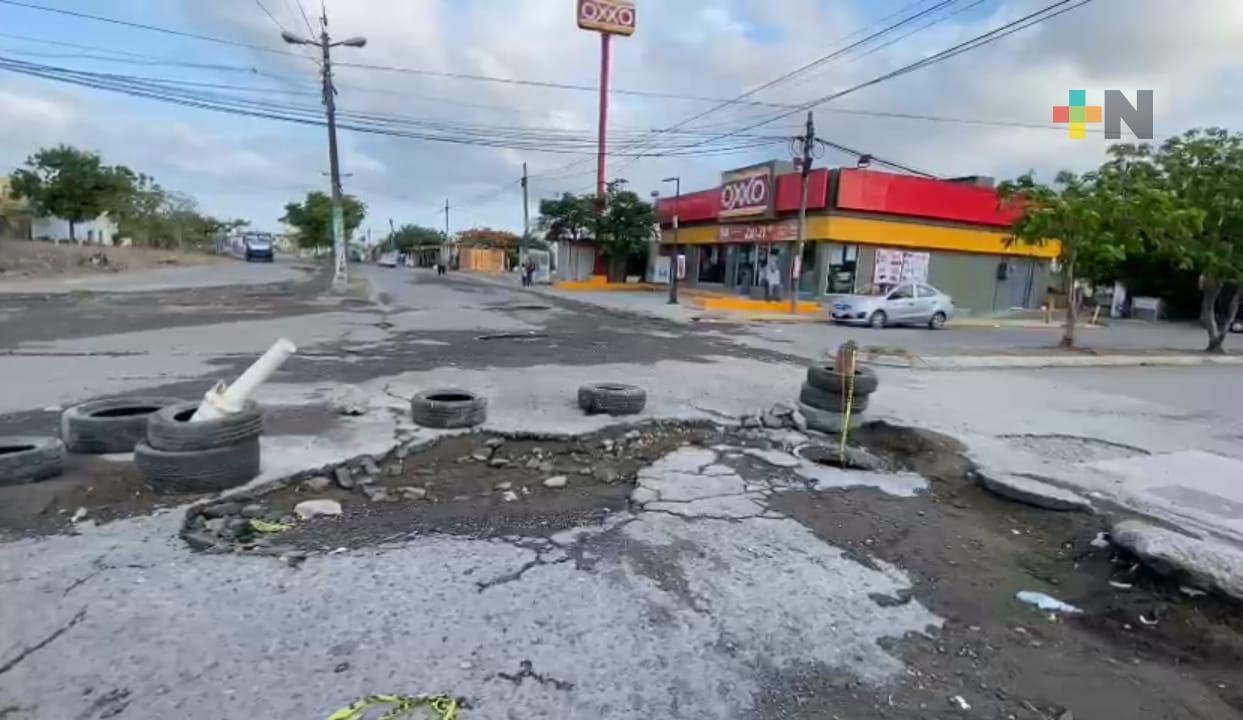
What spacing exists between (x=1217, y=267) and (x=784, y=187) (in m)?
14.4

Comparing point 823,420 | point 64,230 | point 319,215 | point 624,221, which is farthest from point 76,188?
point 823,420

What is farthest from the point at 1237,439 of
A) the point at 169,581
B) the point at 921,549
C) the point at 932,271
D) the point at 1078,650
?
the point at 932,271

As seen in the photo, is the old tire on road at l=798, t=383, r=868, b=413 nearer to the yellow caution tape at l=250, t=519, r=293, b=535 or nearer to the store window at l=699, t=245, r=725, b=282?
the yellow caution tape at l=250, t=519, r=293, b=535

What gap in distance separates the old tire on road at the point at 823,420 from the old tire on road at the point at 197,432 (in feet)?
16.5

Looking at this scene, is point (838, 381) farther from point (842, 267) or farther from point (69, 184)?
point (69, 184)

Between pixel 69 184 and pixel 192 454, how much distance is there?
172ft

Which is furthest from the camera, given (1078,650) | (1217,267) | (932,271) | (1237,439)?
(932,271)

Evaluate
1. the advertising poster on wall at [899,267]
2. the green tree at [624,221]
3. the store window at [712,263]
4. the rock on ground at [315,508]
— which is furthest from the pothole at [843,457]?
the green tree at [624,221]

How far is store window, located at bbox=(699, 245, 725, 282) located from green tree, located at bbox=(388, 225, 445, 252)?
64.0 m

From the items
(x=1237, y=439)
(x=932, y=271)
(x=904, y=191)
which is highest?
(x=904, y=191)

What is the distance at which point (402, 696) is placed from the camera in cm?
248

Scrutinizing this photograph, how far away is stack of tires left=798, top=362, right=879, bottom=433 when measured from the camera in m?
6.66

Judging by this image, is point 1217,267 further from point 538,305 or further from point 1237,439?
point 538,305

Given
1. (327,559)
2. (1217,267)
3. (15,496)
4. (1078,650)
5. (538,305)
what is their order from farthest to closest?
(538,305) → (1217,267) → (15,496) → (327,559) → (1078,650)
